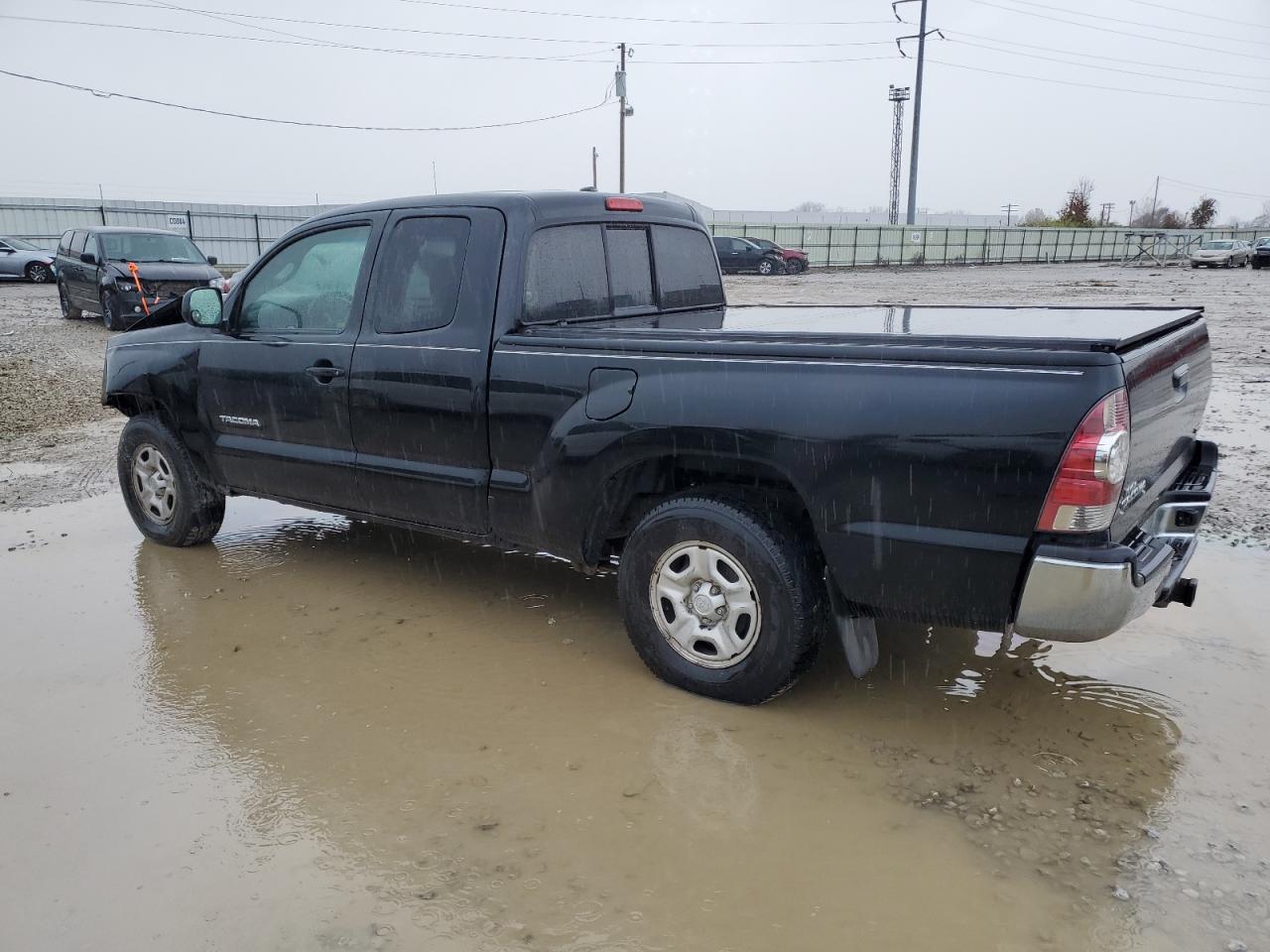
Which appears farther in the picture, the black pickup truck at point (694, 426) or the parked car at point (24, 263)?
the parked car at point (24, 263)

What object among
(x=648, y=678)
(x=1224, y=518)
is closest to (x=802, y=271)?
(x=1224, y=518)

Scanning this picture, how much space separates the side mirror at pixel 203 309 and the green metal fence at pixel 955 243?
38191 mm

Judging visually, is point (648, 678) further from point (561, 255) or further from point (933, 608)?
point (561, 255)

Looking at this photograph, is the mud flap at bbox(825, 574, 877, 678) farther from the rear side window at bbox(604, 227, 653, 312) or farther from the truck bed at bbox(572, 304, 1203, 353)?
the rear side window at bbox(604, 227, 653, 312)

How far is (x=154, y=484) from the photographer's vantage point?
5.61 meters

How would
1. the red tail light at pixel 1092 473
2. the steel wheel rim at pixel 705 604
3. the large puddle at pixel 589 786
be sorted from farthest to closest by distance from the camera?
the steel wheel rim at pixel 705 604
the red tail light at pixel 1092 473
the large puddle at pixel 589 786

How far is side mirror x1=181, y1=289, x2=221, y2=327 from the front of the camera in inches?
199

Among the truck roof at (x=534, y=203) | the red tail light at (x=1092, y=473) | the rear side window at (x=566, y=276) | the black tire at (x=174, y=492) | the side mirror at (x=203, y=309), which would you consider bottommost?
the black tire at (x=174, y=492)

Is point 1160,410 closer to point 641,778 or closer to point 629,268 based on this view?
point 641,778

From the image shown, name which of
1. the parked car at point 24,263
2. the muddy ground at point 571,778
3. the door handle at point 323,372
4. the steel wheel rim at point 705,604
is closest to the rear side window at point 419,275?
the door handle at point 323,372

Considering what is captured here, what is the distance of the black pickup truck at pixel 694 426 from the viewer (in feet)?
9.45

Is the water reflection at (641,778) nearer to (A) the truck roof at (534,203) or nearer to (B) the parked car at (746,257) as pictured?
(A) the truck roof at (534,203)

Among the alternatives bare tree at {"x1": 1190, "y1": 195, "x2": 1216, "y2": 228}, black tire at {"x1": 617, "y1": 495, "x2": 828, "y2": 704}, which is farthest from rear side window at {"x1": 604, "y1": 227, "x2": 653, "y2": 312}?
bare tree at {"x1": 1190, "y1": 195, "x2": 1216, "y2": 228}

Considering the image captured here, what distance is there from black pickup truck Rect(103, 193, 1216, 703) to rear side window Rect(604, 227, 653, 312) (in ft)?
0.05
